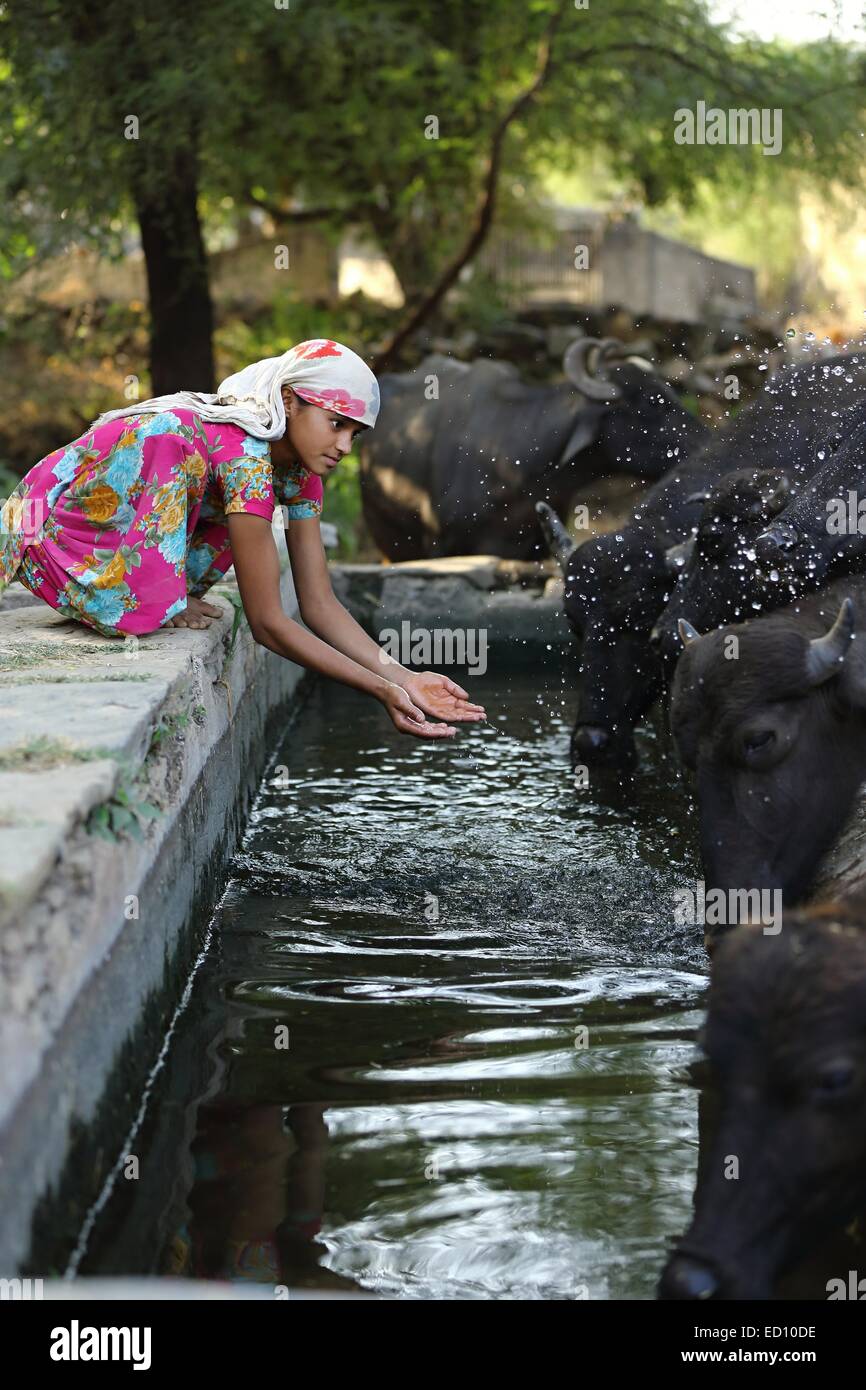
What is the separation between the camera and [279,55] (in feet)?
42.9

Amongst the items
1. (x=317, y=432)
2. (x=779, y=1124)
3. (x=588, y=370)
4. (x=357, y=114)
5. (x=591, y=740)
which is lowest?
(x=779, y=1124)

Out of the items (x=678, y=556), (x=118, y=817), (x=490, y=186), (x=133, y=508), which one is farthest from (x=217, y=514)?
(x=490, y=186)

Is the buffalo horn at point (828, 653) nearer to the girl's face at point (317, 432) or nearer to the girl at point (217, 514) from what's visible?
the girl at point (217, 514)

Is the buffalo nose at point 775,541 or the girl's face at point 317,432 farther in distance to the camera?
the buffalo nose at point 775,541

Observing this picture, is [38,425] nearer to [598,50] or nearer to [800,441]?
[598,50]

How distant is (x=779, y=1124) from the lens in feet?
Answer: 8.96

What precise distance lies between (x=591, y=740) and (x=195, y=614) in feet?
6.31

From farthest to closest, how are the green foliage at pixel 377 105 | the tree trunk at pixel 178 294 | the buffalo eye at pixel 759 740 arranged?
the tree trunk at pixel 178 294 → the green foliage at pixel 377 105 → the buffalo eye at pixel 759 740

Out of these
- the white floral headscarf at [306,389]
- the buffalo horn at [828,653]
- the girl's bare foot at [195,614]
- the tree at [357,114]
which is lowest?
the buffalo horn at [828,653]

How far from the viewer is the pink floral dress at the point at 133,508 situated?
4.71 m

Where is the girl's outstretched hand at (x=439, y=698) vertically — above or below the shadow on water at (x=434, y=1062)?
above

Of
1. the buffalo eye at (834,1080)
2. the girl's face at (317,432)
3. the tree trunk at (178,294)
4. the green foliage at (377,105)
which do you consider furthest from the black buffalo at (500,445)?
the buffalo eye at (834,1080)

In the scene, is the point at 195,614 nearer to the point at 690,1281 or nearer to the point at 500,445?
the point at 690,1281

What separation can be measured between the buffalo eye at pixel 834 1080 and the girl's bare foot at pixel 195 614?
289 centimetres
